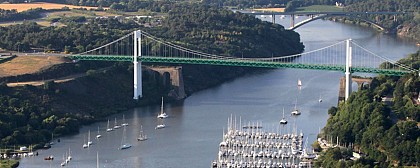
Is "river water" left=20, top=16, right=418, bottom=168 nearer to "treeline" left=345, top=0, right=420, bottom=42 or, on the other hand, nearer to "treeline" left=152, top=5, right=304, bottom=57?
"treeline" left=152, top=5, right=304, bottom=57

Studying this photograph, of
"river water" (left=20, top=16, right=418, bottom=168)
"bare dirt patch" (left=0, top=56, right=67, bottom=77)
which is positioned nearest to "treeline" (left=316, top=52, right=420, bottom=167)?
"river water" (left=20, top=16, right=418, bottom=168)

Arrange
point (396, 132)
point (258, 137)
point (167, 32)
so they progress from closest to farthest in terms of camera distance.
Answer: point (396, 132)
point (258, 137)
point (167, 32)

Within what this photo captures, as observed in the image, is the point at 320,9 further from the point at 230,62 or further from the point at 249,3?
the point at 230,62

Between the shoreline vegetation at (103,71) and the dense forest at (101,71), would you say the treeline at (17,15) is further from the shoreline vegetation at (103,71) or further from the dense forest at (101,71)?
the dense forest at (101,71)

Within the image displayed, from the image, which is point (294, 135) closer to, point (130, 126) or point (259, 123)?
point (259, 123)

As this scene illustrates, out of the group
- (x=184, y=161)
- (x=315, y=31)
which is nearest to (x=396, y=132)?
(x=184, y=161)

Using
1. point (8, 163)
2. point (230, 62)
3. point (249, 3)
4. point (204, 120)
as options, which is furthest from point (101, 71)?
point (249, 3)
